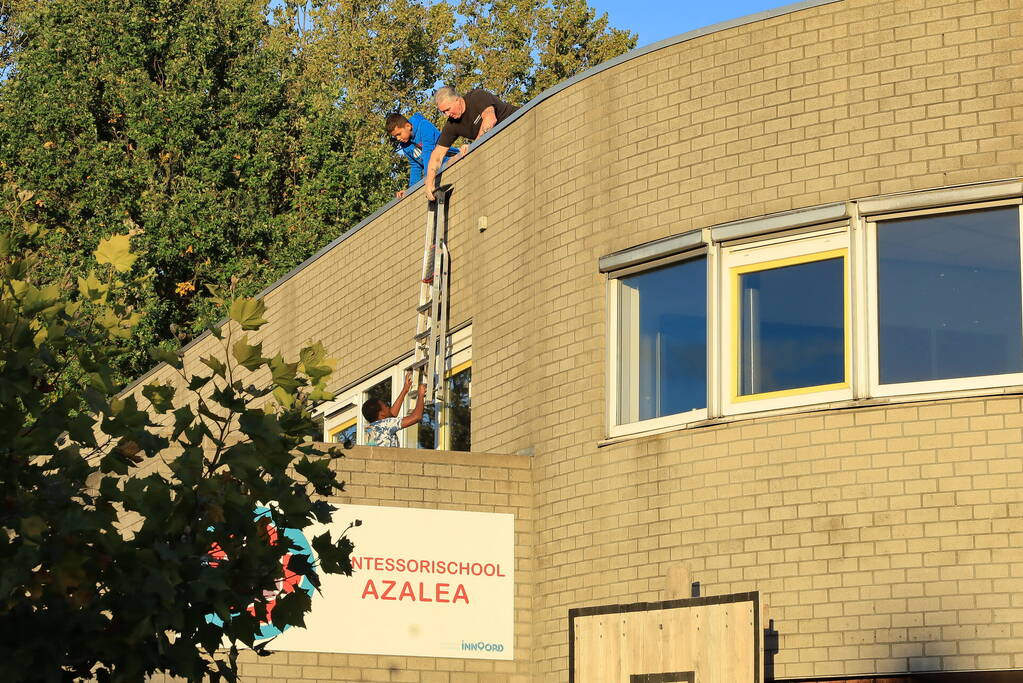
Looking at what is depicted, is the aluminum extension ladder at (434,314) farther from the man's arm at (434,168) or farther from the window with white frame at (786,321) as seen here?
the window with white frame at (786,321)

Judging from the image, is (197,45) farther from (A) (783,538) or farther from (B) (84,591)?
(B) (84,591)

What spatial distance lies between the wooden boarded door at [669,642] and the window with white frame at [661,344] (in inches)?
60.3

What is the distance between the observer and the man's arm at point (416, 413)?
16422 millimetres

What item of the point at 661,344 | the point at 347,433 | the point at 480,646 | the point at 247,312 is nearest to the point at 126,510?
the point at 247,312

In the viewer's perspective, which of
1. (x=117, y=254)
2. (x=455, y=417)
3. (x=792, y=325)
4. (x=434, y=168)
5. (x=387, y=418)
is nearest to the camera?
(x=117, y=254)

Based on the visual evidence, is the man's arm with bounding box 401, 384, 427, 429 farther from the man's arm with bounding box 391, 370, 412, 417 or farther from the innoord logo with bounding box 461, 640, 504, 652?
the innoord logo with bounding box 461, 640, 504, 652

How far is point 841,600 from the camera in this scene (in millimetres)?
11969

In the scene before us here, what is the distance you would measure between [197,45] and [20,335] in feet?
102

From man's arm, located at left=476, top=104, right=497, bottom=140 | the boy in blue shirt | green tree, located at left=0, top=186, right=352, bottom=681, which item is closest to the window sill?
man's arm, located at left=476, top=104, right=497, bottom=140

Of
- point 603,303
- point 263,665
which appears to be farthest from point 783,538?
point 263,665

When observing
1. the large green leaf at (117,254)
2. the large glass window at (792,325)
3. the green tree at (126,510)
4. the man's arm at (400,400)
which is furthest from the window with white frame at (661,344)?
the large green leaf at (117,254)

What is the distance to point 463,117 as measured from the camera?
17.0 m

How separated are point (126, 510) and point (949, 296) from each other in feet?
22.3

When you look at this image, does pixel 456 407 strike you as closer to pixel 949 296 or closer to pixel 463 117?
pixel 463 117
